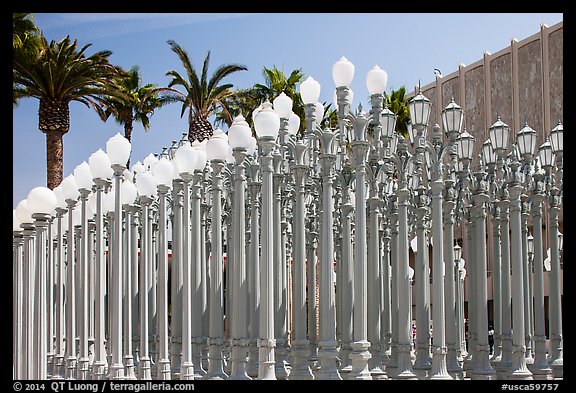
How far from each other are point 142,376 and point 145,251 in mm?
2109

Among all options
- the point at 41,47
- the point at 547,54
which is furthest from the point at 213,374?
the point at 547,54

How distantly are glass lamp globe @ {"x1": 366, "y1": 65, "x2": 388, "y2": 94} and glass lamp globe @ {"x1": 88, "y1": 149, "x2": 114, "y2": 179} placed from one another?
13.5 ft

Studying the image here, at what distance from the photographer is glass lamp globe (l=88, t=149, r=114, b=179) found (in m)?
15.4

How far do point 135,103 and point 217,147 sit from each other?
29354 millimetres

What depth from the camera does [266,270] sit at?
12.8m

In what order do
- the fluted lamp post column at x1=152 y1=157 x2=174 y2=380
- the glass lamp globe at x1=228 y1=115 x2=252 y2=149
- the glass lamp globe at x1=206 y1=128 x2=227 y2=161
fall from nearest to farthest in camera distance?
the glass lamp globe at x1=228 y1=115 x2=252 y2=149, the glass lamp globe at x1=206 y1=128 x2=227 y2=161, the fluted lamp post column at x1=152 y1=157 x2=174 y2=380

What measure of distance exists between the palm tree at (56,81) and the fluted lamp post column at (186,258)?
18.5 m

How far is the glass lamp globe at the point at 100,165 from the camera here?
15.4m

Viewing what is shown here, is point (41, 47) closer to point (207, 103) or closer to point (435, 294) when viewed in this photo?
point (207, 103)

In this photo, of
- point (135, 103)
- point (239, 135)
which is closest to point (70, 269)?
Answer: point (239, 135)

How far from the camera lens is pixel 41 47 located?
3334 centimetres

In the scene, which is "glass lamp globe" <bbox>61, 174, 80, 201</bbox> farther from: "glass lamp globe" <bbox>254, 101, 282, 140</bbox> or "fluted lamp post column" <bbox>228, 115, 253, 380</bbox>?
"glass lamp globe" <bbox>254, 101, 282, 140</bbox>

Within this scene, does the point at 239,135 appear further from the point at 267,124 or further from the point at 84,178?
the point at 84,178

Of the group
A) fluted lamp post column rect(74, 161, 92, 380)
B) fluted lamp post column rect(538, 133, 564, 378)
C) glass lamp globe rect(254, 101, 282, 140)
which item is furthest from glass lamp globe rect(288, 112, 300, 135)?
fluted lamp post column rect(538, 133, 564, 378)
